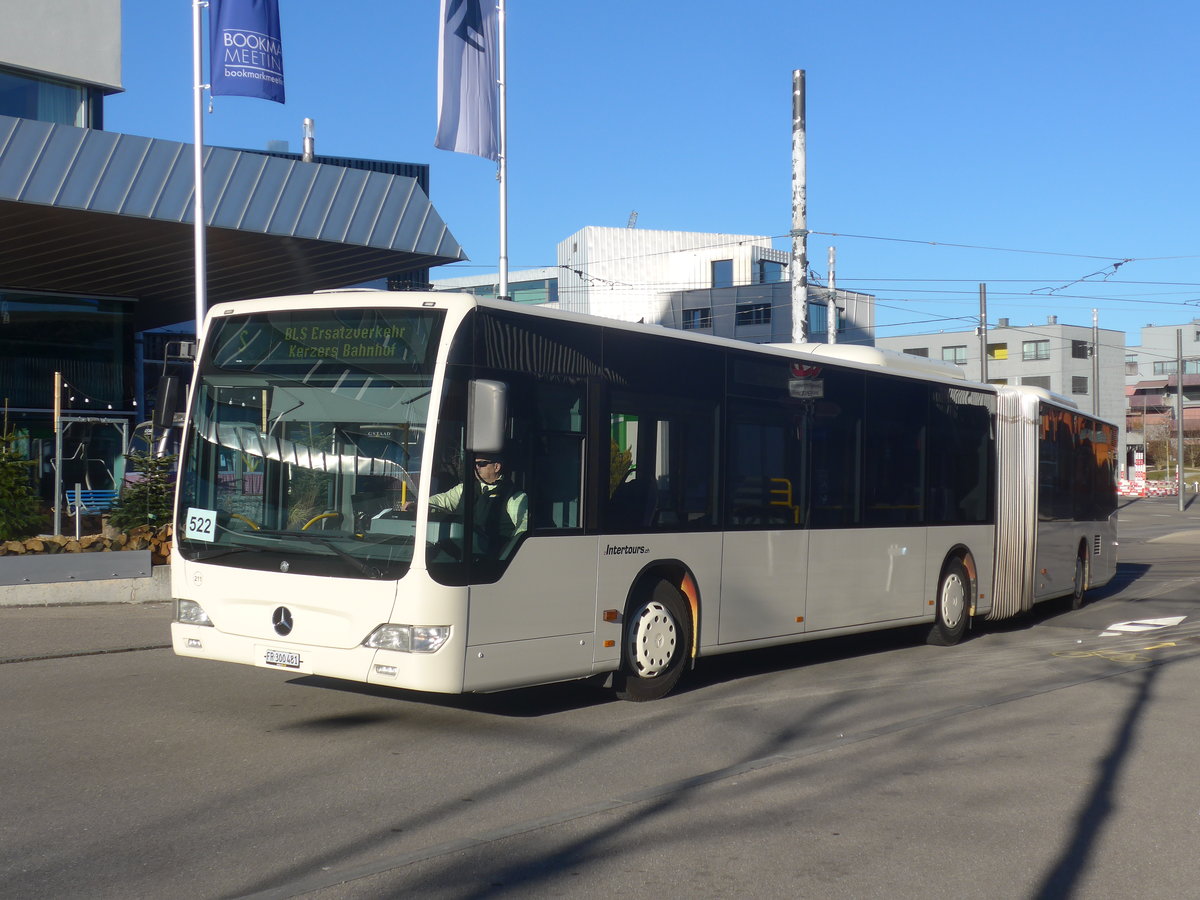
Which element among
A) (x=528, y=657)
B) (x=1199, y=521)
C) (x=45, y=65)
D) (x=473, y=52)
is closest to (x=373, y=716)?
(x=528, y=657)

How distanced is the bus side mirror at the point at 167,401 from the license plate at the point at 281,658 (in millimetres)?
2054

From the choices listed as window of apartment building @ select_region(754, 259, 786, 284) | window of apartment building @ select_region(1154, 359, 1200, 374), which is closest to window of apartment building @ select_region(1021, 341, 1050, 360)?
window of apartment building @ select_region(754, 259, 786, 284)

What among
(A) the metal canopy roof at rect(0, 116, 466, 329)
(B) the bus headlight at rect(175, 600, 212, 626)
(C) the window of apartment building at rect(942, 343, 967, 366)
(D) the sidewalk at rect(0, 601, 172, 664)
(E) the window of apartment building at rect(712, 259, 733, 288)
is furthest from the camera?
(C) the window of apartment building at rect(942, 343, 967, 366)

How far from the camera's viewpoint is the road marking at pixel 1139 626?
15.1m

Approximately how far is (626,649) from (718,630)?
114cm

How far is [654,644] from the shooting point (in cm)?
948

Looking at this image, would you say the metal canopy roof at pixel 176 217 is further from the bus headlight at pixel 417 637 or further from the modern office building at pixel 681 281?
the modern office building at pixel 681 281

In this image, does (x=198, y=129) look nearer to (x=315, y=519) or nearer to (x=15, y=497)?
(x=15, y=497)

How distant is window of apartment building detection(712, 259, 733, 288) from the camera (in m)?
76.7

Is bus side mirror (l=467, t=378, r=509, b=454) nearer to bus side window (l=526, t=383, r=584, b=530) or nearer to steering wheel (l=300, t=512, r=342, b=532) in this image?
bus side window (l=526, t=383, r=584, b=530)

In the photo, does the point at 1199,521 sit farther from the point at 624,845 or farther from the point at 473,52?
the point at 624,845

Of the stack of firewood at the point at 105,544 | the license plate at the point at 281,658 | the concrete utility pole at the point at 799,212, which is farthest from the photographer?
the concrete utility pole at the point at 799,212

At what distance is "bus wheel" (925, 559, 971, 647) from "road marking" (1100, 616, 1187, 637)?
2025mm

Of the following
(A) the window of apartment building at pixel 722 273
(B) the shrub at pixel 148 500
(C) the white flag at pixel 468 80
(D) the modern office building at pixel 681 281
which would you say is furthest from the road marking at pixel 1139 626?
(A) the window of apartment building at pixel 722 273
